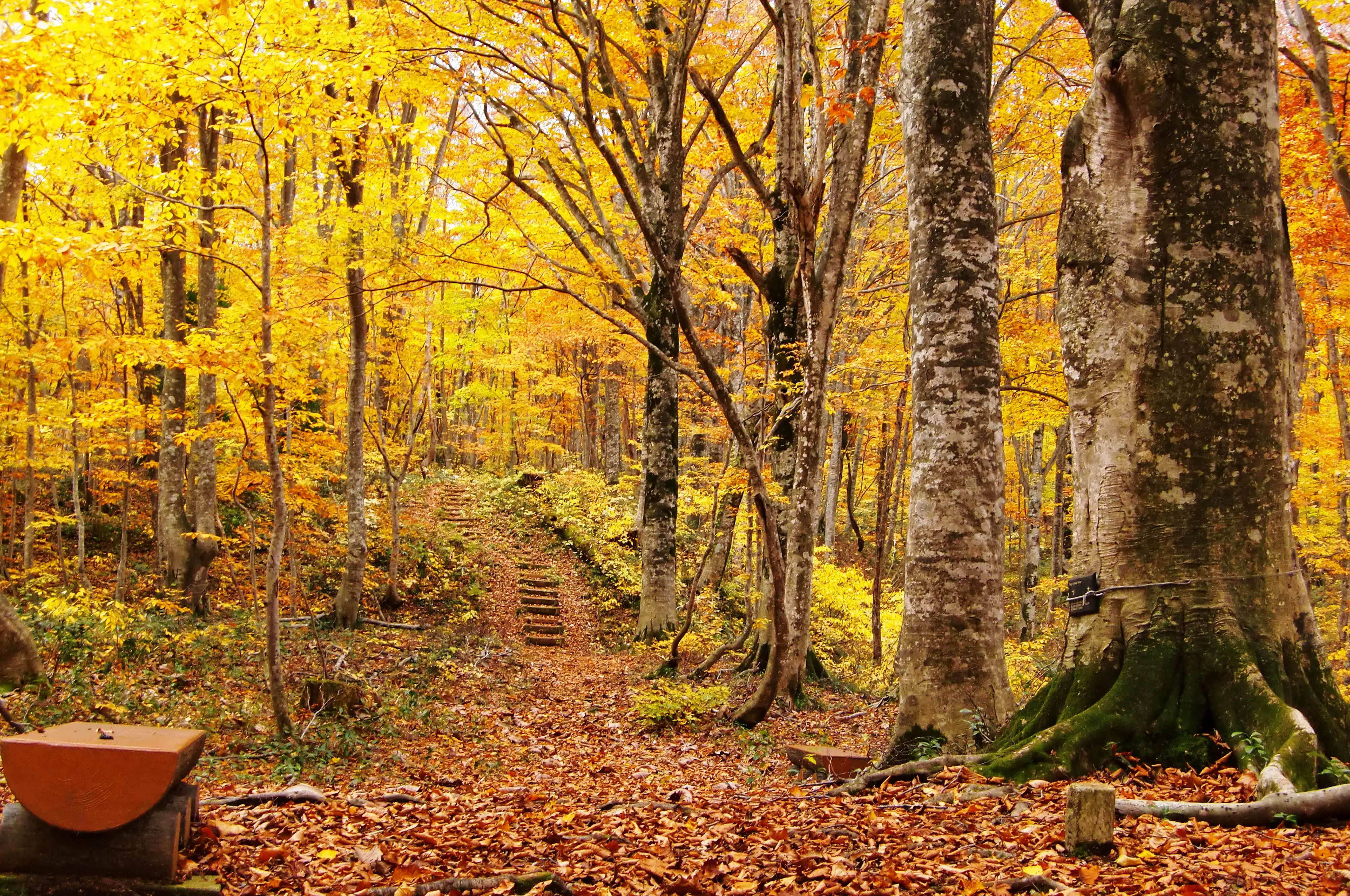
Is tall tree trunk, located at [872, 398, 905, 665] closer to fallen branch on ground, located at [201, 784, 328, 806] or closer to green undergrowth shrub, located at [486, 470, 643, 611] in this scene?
green undergrowth shrub, located at [486, 470, 643, 611]

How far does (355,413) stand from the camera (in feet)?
37.6

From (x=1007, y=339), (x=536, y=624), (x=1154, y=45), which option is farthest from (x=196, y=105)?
(x=1007, y=339)

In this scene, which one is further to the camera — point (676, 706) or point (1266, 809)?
point (676, 706)

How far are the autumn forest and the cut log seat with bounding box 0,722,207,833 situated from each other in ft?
0.22

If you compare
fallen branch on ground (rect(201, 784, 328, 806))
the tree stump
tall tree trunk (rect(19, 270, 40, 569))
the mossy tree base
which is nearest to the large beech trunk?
the mossy tree base

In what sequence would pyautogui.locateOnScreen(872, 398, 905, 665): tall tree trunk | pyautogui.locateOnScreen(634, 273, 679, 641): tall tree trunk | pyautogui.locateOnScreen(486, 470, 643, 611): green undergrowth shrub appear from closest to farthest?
pyautogui.locateOnScreen(634, 273, 679, 641): tall tree trunk
pyautogui.locateOnScreen(872, 398, 905, 665): tall tree trunk
pyautogui.locateOnScreen(486, 470, 643, 611): green undergrowth shrub

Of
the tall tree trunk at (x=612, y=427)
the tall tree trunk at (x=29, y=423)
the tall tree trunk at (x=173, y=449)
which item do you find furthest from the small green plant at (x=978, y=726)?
the tall tree trunk at (x=612, y=427)

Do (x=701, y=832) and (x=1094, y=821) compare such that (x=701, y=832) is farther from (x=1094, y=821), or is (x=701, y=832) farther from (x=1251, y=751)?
(x=1251, y=751)

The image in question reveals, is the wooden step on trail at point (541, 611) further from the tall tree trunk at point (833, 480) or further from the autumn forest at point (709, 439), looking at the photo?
the tall tree trunk at point (833, 480)

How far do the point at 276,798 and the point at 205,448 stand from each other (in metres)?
8.33

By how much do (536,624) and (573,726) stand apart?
18.2ft

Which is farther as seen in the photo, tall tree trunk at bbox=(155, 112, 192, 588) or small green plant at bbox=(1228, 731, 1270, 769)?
tall tree trunk at bbox=(155, 112, 192, 588)

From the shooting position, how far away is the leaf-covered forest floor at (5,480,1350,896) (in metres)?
2.73

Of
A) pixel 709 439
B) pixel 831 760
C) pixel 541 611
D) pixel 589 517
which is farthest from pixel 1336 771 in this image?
pixel 589 517
